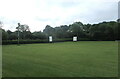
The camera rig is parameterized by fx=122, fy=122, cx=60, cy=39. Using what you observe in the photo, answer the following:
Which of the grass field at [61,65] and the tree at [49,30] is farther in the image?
the tree at [49,30]

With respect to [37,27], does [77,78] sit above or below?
below

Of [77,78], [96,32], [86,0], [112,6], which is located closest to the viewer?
[77,78]

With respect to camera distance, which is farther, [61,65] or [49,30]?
[49,30]

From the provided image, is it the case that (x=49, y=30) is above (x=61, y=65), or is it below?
above

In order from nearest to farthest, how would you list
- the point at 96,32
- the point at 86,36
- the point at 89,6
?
the point at 89,6 → the point at 96,32 → the point at 86,36

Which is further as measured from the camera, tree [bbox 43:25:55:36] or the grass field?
tree [bbox 43:25:55:36]

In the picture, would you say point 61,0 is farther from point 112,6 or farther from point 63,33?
point 63,33

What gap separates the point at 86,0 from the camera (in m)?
14.6

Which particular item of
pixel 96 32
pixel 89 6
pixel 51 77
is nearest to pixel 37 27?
pixel 96 32

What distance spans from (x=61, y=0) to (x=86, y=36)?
30339mm

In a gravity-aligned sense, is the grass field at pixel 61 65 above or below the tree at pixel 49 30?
below

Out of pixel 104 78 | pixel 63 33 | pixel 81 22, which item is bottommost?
pixel 104 78

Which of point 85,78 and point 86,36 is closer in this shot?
point 85,78

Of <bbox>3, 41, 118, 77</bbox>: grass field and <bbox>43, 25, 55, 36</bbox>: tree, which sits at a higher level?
<bbox>43, 25, 55, 36</bbox>: tree
